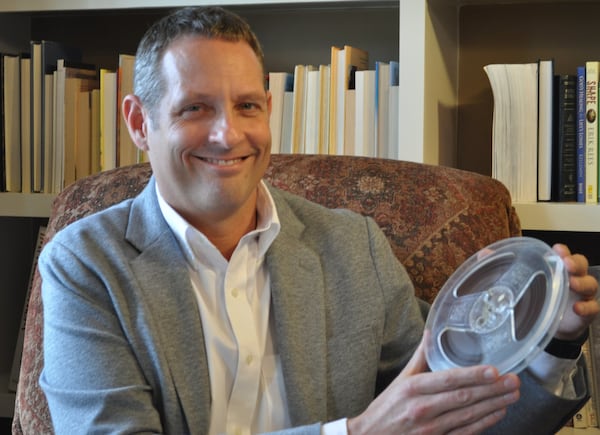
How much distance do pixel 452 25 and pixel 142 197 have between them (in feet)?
3.22

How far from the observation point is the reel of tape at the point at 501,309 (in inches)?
40.0

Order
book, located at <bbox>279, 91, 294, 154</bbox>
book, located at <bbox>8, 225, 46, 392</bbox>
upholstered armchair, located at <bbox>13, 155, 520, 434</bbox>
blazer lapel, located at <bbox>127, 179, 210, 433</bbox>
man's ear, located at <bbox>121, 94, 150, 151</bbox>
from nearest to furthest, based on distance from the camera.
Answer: blazer lapel, located at <bbox>127, 179, 210, 433</bbox> → man's ear, located at <bbox>121, 94, 150, 151</bbox> → upholstered armchair, located at <bbox>13, 155, 520, 434</bbox> → book, located at <bbox>279, 91, 294, 154</bbox> → book, located at <bbox>8, 225, 46, 392</bbox>

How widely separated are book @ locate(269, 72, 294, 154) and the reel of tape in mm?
959

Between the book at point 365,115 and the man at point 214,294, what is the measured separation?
22.7 inches

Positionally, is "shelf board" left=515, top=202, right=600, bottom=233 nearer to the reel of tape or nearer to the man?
the man

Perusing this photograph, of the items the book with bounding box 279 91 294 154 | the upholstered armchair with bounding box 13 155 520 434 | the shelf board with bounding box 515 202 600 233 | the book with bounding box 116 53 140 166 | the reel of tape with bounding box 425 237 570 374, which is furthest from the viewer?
the book with bounding box 116 53 140 166

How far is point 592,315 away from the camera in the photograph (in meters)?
1.16

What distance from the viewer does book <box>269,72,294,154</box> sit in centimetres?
206

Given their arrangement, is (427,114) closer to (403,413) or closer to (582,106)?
(582,106)

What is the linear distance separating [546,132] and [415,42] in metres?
0.32

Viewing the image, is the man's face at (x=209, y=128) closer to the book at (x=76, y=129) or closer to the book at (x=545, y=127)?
the book at (x=545, y=127)

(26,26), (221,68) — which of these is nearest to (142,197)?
(221,68)

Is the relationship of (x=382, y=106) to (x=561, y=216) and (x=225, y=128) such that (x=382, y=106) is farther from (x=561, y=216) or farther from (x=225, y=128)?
(x=225, y=128)

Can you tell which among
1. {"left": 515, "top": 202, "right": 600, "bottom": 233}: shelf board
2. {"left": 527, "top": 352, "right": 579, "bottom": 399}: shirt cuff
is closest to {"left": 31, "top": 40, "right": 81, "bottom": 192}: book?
{"left": 515, "top": 202, "right": 600, "bottom": 233}: shelf board
